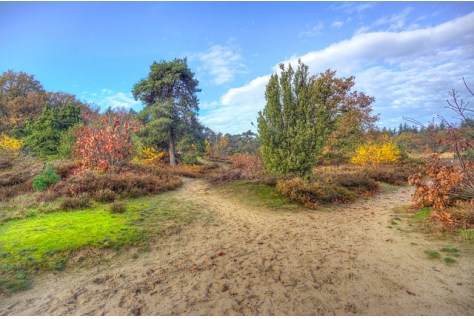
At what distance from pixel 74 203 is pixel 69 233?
2826 mm

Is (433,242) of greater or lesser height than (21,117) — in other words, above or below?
below

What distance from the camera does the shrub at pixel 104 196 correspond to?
894 centimetres

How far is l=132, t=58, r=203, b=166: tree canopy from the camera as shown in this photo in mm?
22359

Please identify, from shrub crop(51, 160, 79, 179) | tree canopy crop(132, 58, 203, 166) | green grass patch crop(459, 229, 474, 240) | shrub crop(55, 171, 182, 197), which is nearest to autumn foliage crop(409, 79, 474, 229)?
green grass patch crop(459, 229, 474, 240)

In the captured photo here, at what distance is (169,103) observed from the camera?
2228 centimetres

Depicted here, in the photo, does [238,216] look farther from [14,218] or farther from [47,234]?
[14,218]

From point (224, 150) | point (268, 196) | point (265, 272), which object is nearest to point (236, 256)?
point (265, 272)

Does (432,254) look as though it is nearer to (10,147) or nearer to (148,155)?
(148,155)

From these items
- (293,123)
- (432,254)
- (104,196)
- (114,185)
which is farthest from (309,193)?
(114,185)

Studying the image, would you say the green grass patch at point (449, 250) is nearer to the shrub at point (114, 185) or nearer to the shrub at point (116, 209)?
the shrub at point (116, 209)

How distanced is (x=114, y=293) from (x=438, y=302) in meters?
4.73

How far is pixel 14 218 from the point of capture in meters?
7.26

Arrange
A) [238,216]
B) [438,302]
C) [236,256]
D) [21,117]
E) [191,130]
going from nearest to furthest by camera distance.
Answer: [438,302], [236,256], [238,216], [191,130], [21,117]

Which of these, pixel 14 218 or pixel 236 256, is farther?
pixel 14 218
